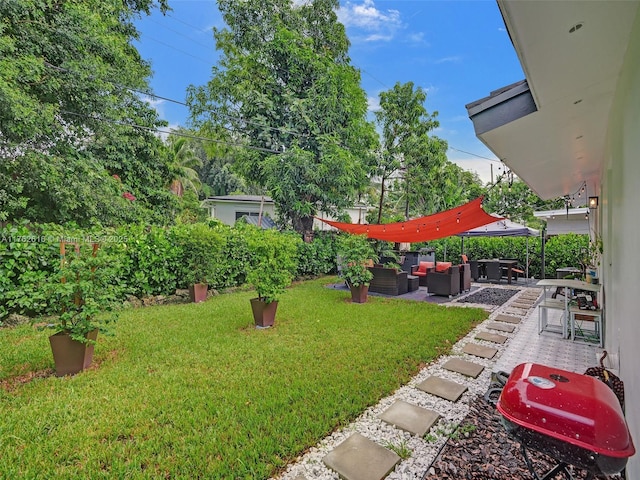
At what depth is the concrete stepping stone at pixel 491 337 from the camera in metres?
3.97

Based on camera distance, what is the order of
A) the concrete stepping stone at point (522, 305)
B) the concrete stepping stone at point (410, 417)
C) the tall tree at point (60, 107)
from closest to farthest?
the concrete stepping stone at point (410, 417) → the tall tree at point (60, 107) → the concrete stepping stone at point (522, 305)

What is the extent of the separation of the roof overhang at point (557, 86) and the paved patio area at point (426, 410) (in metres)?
2.16

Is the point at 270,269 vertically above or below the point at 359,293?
above

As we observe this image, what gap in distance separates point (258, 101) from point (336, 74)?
8.63ft

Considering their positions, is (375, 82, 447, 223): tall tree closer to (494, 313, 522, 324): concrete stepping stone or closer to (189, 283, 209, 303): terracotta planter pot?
(494, 313, 522, 324): concrete stepping stone

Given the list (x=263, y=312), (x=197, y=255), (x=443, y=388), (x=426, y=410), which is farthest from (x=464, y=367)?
(x=197, y=255)

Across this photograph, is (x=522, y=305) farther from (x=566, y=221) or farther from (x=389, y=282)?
(x=566, y=221)

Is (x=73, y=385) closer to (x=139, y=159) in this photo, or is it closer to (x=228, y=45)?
(x=139, y=159)

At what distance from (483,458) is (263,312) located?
124 inches

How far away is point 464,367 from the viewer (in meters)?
3.14

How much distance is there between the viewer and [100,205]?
283 inches

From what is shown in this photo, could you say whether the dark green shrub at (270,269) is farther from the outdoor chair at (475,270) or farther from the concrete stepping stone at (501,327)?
the outdoor chair at (475,270)

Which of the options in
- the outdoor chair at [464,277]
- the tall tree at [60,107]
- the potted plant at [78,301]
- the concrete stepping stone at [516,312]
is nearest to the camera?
the potted plant at [78,301]

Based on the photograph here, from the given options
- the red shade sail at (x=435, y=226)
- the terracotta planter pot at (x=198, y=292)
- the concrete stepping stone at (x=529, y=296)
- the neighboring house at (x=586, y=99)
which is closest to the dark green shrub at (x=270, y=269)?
the terracotta planter pot at (x=198, y=292)
